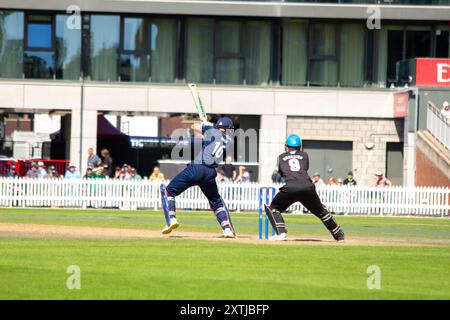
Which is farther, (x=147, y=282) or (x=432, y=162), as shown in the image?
(x=432, y=162)

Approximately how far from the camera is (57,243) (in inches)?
745

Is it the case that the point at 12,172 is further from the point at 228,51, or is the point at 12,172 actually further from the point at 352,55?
the point at 352,55

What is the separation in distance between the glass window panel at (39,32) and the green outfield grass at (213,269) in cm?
2641

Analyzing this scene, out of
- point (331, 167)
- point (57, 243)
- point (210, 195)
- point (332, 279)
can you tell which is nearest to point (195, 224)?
point (210, 195)

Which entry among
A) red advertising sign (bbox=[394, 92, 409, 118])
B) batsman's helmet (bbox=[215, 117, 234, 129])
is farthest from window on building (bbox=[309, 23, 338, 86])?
batsman's helmet (bbox=[215, 117, 234, 129])

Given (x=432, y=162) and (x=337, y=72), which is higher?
(x=337, y=72)

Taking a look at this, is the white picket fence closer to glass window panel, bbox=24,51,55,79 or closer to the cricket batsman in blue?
glass window panel, bbox=24,51,55,79

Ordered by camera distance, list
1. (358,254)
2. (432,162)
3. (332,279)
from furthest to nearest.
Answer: (432,162), (358,254), (332,279)

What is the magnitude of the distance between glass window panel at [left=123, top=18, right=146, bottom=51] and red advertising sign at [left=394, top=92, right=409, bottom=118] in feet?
34.3

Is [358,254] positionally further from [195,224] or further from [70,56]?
[70,56]

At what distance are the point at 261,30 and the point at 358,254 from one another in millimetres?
29508

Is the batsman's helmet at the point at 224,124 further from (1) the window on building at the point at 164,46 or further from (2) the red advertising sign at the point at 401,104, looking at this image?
(1) the window on building at the point at 164,46

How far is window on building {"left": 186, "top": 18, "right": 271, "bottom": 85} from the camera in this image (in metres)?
46.3

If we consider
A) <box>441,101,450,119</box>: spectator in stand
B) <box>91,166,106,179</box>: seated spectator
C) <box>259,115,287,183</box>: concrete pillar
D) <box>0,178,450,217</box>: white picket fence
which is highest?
<box>441,101,450,119</box>: spectator in stand
